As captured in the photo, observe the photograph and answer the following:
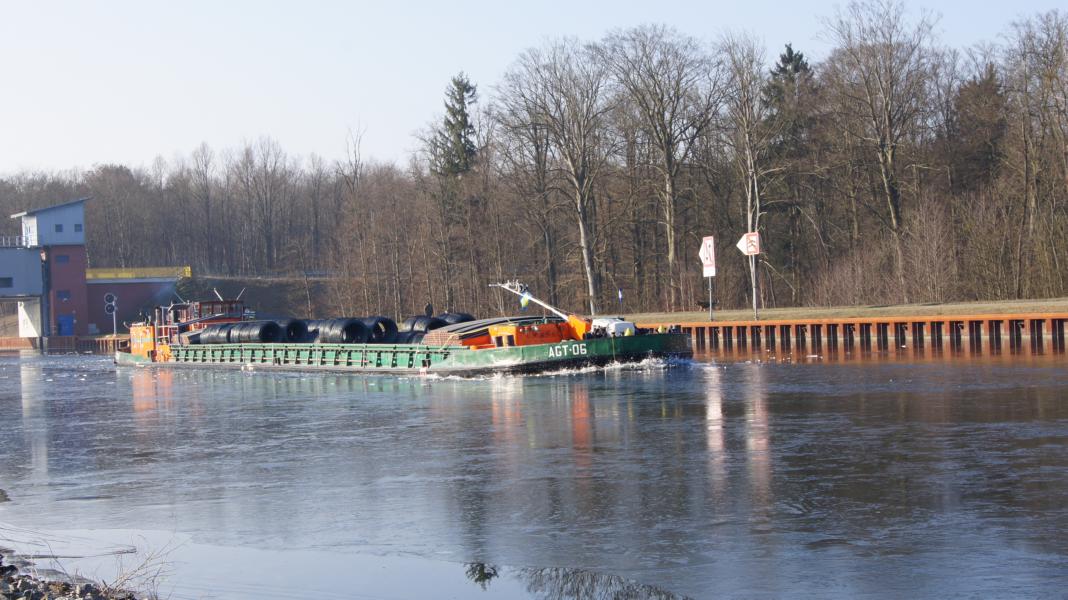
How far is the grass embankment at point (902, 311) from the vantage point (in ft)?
125

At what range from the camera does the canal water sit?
33.8ft

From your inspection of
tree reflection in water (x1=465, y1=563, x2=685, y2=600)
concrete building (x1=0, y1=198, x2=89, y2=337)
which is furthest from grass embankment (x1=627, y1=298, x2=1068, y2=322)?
concrete building (x1=0, y1=198, x2=89, y2=337)

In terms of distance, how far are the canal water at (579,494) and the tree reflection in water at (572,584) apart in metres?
0.03

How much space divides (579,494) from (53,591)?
636 centimetres

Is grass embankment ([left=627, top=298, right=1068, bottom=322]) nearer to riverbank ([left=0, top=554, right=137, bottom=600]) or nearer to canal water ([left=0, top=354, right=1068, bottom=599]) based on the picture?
canal water ([left=0, top=354, right=1068, bottom=599])

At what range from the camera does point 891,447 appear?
16531mm

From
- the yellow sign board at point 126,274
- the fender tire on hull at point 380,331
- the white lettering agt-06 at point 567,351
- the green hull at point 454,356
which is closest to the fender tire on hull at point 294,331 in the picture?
the green hull at point 454,356

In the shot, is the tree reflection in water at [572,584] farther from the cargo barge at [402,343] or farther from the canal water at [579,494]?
the cargo barge at [402,343]

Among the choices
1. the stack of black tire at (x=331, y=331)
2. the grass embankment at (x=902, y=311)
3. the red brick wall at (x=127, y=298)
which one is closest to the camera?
the grass embankment at (x=902, y=311)

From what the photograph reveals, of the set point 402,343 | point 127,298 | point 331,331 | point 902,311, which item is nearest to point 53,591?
point 402,343

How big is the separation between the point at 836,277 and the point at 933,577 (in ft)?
135

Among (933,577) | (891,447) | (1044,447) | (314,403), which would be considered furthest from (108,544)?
(314,403)

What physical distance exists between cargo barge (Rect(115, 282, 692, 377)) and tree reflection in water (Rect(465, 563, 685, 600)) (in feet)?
69.1

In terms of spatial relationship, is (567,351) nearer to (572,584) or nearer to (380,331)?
(380,331)
